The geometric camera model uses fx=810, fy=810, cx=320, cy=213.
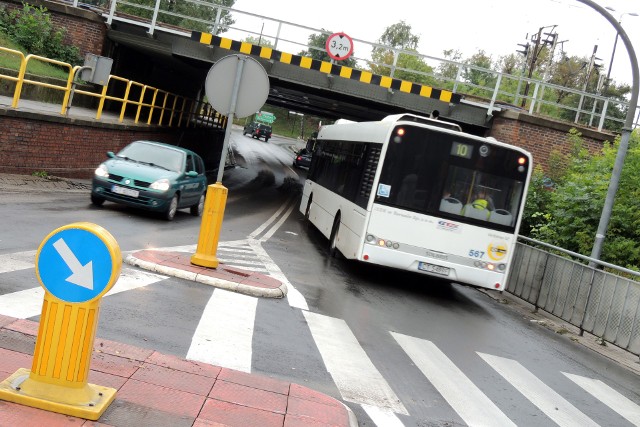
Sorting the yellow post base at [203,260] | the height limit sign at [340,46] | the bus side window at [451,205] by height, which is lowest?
the yellow post base at [203,260]

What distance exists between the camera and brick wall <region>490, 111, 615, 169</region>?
25.3 m

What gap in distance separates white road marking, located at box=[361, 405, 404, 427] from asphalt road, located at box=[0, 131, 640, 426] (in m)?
0.02

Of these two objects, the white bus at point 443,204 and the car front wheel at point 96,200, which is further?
the car front wheel at point 96,200

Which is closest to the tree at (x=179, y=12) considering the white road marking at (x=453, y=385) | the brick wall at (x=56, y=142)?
the brick wall at (x=56, y=142)

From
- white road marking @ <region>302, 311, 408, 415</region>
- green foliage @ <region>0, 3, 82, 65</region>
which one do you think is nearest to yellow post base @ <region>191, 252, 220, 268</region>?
white road marking @ <region>302, 311, 408, 415</region>

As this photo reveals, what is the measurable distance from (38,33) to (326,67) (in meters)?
9.46

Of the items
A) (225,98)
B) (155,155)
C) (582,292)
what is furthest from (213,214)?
(155,155)

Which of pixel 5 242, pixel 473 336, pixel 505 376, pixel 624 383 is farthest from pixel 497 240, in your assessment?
pixel 5 242

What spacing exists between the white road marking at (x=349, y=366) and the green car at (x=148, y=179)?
8.05 meters

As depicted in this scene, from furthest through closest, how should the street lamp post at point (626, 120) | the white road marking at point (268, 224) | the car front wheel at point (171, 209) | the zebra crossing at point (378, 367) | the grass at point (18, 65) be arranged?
the grass at point (18, 65) → the white road marking at point (268, 224) → the car front wheel at point (171, 209) → the street lamp post at point (626, 120) → the zebra crossing at point (378, 367)

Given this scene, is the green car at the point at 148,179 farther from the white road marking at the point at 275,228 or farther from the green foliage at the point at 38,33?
the green foliage at the point at 38,33

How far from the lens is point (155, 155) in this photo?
1825cm

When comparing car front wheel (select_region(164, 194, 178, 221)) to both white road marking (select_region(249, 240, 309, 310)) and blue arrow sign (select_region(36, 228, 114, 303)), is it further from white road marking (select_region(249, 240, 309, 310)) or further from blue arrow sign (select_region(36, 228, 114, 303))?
blue arrow sign (select_region(36, 228, 114, 303))

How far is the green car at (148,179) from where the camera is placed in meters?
16.8
